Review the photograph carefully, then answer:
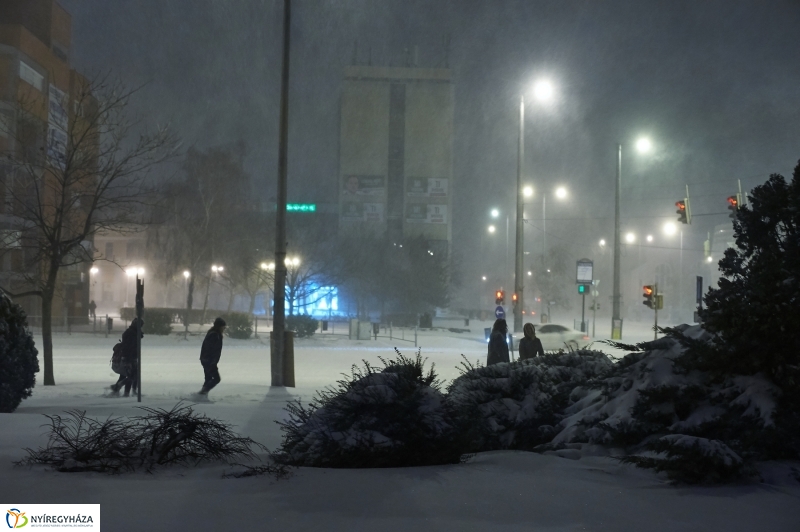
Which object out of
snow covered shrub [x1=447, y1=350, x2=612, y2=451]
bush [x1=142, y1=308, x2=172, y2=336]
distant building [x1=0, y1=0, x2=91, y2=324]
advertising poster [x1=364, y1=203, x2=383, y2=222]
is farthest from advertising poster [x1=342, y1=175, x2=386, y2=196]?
snow covered shrub [x1=447, y1=350, x2=612, y2=451]

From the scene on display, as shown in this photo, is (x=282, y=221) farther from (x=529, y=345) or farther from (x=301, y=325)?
(x=301, y=325)

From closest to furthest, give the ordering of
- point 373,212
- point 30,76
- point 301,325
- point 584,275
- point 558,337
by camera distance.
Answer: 1. point 558,337
2. point 584,275
3. point 301,325
4. point 30,76
5. point 373,212

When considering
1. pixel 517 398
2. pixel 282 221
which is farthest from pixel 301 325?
pixel 517 398

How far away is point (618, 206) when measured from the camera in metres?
33.3

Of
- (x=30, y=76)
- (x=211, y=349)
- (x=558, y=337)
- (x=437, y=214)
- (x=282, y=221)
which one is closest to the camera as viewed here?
(x=211, y=349)

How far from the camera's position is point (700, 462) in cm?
580

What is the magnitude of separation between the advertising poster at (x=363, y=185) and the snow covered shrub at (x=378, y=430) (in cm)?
10044

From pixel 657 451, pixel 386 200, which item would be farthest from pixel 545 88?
pixel 386 200

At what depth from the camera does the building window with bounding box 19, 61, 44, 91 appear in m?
39.1

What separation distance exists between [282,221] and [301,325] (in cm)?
2319

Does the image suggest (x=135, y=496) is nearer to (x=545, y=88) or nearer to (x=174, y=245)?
(x=545, y=88)

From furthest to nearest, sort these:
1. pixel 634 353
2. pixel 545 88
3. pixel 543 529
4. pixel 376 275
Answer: pixel 376 275 < pixel 545 88 < pixel 634 353 < pixel 543 529

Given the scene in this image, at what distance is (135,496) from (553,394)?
205 inches

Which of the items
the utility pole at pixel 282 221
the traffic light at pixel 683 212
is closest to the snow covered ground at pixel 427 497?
the utility pole at pixel 282 221
